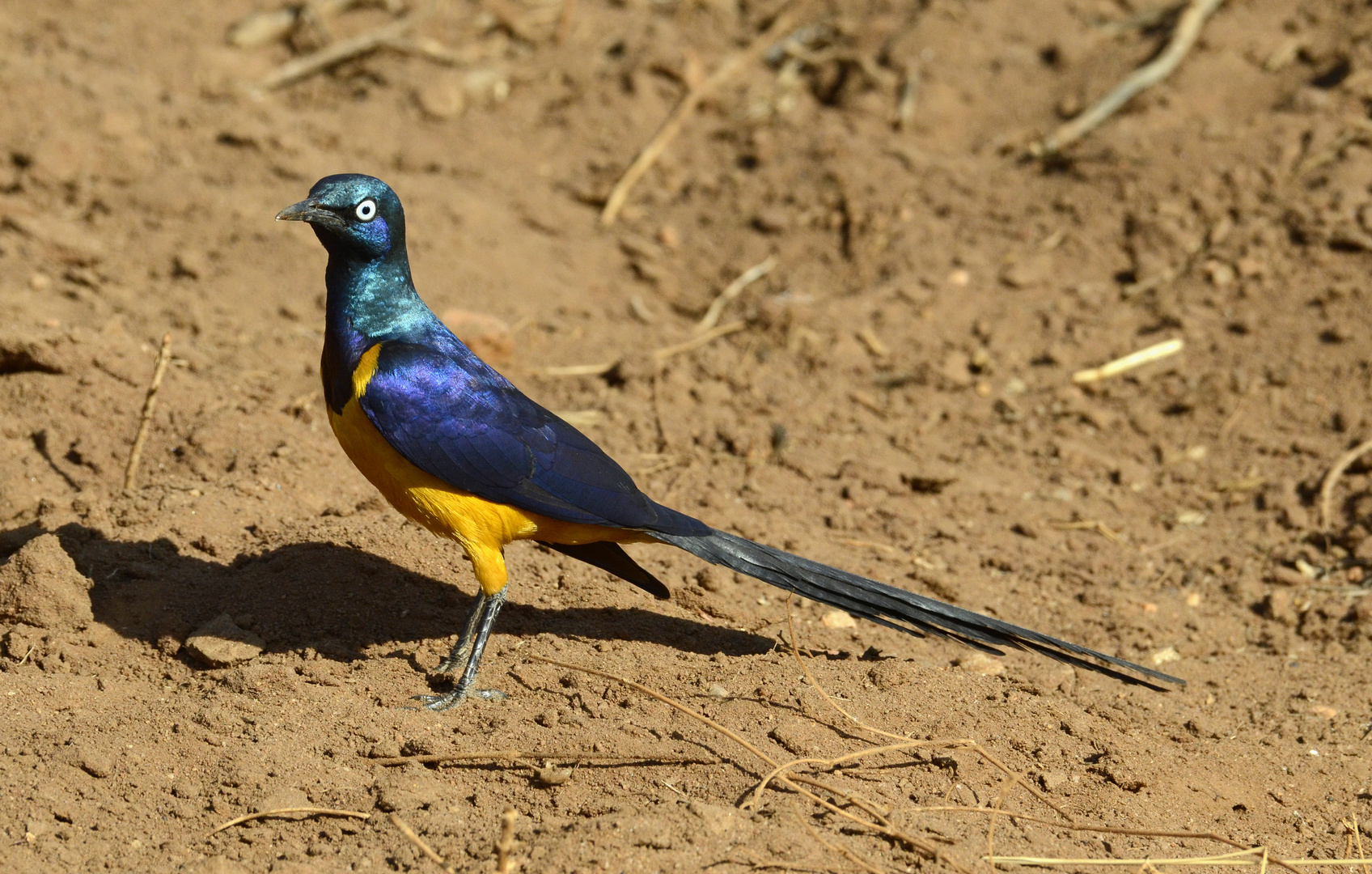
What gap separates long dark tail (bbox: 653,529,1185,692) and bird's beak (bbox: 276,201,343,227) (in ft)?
5.54

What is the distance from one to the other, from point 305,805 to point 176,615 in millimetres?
→ 1396

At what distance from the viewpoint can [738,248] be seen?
8.93 meters

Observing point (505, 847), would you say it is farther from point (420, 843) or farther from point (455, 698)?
point (455, 698)

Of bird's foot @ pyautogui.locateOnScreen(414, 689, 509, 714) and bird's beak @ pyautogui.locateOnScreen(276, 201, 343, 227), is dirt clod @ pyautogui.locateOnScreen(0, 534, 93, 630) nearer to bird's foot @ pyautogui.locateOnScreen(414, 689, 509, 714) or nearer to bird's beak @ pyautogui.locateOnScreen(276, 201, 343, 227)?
bird's foot @ pyautogui.locateOnScreen(414, 689, 509, 714)

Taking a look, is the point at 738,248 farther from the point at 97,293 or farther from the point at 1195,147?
the point at 97,293

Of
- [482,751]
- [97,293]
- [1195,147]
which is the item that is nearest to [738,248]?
[1195,147]

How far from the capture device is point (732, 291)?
8422 mm

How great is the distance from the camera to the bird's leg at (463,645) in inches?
183

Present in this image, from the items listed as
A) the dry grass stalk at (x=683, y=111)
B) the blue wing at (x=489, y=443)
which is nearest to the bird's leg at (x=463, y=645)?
the blue wing at (x=489, y=443)

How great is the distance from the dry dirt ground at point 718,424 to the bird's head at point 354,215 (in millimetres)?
1386

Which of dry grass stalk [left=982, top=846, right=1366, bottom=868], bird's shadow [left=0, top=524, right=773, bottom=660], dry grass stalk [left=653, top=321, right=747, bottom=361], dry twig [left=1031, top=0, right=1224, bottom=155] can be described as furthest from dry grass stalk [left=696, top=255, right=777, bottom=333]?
dry grass stalk [left=982, top=846, right=1366, bottom=868]

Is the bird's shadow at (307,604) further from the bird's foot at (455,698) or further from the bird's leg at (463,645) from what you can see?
the bird's foot at (455,698)

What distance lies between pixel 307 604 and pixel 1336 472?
5232mm

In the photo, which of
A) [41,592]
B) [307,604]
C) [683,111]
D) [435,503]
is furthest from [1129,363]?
[41,592]
